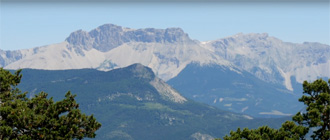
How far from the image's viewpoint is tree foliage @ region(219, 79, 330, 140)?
276 ft

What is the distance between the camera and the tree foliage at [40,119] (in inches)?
3076

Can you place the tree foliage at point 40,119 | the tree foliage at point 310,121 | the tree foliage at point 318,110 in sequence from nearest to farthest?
1. the tree foliage at point 40,119
2. the tree foliage at point 318,110
3. the tree foliage at point 310,121

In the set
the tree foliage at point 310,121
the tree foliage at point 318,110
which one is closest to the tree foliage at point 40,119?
the tree foliage at point 310,121

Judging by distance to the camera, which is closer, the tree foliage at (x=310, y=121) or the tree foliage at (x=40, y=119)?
the tree foliage at (x=40, y=119)

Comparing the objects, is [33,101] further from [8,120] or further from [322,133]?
[322,133]

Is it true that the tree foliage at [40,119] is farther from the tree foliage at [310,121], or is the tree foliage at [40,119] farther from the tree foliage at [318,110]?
the tree foliage at [318,110]

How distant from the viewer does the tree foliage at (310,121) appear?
84188mm

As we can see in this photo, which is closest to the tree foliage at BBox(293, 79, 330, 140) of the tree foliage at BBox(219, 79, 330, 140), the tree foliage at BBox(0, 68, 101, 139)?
the tree foliage at BBox(219, 79, 330, 140)

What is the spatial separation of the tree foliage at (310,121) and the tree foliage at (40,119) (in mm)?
28195

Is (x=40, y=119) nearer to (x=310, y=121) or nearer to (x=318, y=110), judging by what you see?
(x=310, y=121)

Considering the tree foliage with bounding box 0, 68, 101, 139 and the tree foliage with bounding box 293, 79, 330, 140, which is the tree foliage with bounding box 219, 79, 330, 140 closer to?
the tree foliage with bounding box 293, 79, 330, 140

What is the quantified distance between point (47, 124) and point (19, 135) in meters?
4.32

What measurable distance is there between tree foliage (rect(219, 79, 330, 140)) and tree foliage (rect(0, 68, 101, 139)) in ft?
92.5

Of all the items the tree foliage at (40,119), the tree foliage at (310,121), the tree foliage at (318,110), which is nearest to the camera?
the tree foliage at (40,119)
